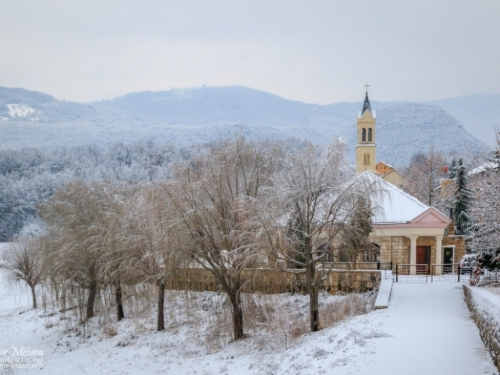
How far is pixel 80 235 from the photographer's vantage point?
22.8 metres

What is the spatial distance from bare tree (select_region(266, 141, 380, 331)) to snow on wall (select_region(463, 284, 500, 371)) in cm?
437

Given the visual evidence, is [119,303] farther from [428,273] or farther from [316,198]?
[428,273]

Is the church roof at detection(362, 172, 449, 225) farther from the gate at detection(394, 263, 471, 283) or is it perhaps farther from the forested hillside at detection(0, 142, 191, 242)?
the forested hillside at detection(0, 142, 191, 242)

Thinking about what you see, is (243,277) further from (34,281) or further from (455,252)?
(34,281)

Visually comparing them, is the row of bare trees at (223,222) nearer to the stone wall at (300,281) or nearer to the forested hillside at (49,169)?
the stone wall at (300,281)

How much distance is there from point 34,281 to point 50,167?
243 ft

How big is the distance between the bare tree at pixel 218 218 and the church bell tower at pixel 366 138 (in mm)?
35179

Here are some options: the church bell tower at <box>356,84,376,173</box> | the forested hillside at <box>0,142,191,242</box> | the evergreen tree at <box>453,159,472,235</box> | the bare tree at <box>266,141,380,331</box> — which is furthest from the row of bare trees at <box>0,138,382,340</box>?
the forested hillside at <box>0,142,191,242</box>

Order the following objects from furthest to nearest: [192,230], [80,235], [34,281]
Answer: [34,281], [80,235], [192,230]

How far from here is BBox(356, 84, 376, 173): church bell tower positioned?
5281cm

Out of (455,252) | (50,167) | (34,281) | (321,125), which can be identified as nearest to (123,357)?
(34,281)

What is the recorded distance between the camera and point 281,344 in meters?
16.5

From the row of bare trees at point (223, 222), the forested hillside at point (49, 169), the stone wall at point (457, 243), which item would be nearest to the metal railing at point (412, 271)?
the stone wall at point (457, 243)

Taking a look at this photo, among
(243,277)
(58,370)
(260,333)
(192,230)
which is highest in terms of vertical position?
(192,230)
